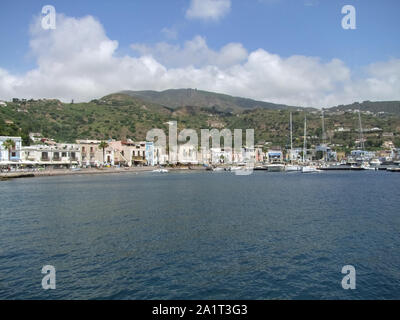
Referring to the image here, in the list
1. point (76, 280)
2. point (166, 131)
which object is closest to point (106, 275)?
point (76, 280)

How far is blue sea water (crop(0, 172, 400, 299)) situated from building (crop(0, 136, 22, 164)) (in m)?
49.8

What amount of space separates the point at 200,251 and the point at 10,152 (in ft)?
232

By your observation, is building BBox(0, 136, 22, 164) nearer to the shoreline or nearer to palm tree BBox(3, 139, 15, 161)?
palm tree BBox(3, 139, 15, 161)

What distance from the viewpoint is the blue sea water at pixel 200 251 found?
11914mm

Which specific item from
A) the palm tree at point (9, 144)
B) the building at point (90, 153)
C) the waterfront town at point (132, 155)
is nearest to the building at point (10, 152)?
the waterfront town at point (132, 155)

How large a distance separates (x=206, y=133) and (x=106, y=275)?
134m

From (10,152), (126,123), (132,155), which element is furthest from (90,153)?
(126,123)

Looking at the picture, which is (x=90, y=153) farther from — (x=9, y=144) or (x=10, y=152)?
(x=9, y=144)

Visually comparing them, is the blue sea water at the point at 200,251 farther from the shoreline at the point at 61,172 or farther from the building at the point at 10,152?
the building at the point at 10,152

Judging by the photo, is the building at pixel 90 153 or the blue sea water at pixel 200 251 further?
the building at pixel 90 153

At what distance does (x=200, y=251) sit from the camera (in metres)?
15.9

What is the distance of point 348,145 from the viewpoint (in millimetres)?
172250

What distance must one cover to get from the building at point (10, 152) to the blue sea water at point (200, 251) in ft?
163

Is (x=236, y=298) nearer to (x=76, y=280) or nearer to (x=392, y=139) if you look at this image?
(x=76, y=280)
